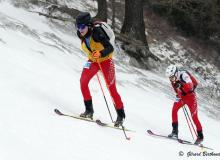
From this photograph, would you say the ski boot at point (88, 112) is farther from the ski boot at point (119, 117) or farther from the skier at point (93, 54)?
the ski boot at point (119, 117)

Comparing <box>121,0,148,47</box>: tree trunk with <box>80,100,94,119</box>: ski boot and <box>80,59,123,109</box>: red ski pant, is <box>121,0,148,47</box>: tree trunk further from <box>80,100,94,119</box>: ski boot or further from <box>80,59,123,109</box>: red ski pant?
<box>80,100,94,119</box>: ski boot

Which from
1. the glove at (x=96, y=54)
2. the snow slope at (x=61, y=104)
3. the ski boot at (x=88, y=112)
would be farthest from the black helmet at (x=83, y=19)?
the snow slope at (x=61, y=104)

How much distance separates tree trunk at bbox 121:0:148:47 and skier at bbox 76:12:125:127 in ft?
41.6

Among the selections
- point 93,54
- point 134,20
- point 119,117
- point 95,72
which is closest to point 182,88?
point 119,117

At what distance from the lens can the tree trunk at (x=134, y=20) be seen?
22.4 meters

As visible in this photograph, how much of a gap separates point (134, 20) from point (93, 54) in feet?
42.9

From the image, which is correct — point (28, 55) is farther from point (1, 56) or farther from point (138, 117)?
point (138, 117)

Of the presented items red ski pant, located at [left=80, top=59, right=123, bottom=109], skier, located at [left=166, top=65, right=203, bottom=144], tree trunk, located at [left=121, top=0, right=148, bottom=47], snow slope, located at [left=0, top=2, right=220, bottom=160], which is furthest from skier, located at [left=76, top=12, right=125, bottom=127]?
tree trunk, located at [left=121, top=0, right=148, bottom=47]

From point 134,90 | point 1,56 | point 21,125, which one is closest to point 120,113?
point 21,125

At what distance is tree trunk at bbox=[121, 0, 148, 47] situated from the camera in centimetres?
2241

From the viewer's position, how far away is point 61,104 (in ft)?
35.2

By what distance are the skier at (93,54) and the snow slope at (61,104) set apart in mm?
558

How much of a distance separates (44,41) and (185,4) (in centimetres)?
1516

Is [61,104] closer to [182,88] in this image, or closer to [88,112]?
[88,112]
